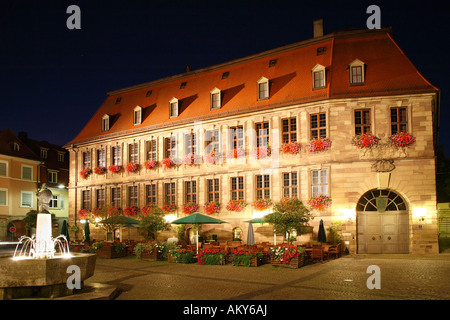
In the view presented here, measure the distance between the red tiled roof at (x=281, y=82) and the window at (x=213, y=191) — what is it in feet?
15.2

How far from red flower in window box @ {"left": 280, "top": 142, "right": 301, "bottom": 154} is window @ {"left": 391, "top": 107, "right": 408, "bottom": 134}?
5.58m

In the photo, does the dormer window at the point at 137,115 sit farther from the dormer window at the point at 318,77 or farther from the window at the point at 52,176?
the window at the point at 52,176

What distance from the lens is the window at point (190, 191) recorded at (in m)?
33.8

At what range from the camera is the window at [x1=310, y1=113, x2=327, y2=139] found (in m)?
28.2

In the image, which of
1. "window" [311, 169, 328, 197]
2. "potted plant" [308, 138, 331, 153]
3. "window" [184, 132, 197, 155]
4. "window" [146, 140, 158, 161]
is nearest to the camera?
"potted plant" [308, 138, 331, 153]

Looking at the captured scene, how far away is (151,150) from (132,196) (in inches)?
162

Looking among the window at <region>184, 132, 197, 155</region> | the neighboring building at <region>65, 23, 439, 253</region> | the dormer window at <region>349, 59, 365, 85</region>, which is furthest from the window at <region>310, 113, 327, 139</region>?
the window at <region>184, 132, 197, 155</region>

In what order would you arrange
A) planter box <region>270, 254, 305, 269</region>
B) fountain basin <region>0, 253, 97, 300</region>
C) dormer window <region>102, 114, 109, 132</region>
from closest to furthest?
fountain basin <region>0, 253, 97, 300</region> → planter box <region>270, 254, 305, 269</region> → dormer window <region>102, 114, 109, 132</region>

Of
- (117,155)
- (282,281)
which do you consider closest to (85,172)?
(117,155)

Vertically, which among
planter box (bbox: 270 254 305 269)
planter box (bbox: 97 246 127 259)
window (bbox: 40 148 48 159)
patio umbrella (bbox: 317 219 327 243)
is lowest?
planter box (bbox: 97 246 127 259)

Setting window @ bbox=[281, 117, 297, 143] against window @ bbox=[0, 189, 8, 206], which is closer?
window @ bbox=[281, 117, 297, 143]

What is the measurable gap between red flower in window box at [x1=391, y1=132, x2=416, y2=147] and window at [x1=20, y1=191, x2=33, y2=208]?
37.8m

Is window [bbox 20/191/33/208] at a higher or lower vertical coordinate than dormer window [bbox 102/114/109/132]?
lower

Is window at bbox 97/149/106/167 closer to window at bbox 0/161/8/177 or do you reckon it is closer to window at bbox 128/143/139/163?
window at bbox 128/143/139/163
